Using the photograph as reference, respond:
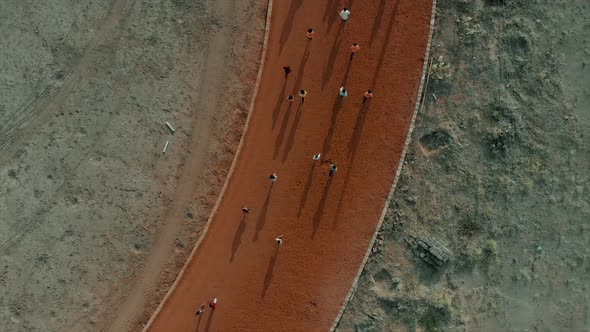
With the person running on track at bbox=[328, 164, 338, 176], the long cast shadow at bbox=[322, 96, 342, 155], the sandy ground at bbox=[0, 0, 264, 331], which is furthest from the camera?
the long cast shadow at bbox=[322, 96, 342, 155]

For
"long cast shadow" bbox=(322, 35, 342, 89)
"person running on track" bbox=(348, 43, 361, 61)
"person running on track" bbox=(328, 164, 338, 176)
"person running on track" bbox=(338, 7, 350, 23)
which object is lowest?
"person running on track" bbox=(328, 164, 338, 176)

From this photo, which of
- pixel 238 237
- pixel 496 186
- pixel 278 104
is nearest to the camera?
pixel 238 237

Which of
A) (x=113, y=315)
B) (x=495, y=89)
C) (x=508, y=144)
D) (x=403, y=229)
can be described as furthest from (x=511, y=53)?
(x=113, y=315)

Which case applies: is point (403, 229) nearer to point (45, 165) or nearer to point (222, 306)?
point (222, 306)

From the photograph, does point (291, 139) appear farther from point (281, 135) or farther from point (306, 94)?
point (306, 94)

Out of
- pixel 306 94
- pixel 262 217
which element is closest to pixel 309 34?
pixel 306 94

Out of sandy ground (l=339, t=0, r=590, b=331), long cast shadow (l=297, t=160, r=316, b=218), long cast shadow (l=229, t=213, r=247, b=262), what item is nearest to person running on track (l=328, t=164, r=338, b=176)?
long cast shadow (l=297, t=160, r=316, b=218)

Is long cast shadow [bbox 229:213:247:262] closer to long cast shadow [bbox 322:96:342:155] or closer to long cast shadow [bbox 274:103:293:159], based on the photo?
long cast shadow [bbox 274:103:293:159]
